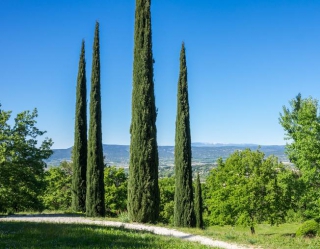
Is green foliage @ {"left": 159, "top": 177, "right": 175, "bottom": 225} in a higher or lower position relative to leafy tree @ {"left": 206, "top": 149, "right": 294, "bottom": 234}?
lower

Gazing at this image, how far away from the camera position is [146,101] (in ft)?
57.6

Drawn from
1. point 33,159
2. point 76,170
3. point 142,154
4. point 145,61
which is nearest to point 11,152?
point 33,159

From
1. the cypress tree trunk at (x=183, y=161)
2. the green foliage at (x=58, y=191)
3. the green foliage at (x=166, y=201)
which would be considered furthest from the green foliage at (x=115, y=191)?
the cypress tree trunk at (x=183, y=161)

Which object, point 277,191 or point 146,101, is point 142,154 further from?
point 277,191

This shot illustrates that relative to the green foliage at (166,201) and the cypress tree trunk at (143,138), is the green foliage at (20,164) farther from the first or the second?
the green foliage at (166,201)

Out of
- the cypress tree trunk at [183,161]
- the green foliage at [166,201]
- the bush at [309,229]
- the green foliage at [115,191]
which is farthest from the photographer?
the green foliage at [166,201]

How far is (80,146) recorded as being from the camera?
81.2ft

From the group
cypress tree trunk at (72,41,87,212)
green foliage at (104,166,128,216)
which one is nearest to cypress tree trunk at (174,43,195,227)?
cypress tree trunk at (72,41,87,212)

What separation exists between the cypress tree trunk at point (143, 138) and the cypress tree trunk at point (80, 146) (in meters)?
8.14

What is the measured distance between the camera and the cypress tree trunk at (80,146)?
78.8ft

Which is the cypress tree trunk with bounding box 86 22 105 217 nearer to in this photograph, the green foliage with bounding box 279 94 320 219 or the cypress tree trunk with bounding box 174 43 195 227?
the cypress tree trunk with bounding box 174 43 195 227

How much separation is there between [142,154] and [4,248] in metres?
9.97

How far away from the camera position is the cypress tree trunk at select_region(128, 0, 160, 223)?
55.3 feet

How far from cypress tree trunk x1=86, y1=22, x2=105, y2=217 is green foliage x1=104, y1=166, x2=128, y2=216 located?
1701 centimetres
